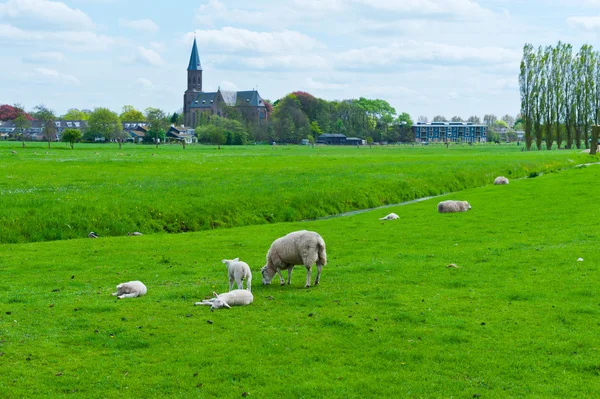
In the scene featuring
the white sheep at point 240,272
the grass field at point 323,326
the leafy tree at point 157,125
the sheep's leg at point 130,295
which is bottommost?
the grass field at point 323,326

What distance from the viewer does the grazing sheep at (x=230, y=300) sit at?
45.9 feet

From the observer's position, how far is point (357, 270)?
717 inches

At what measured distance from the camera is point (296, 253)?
1591cm

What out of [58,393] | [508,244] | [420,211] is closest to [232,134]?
[420,211]

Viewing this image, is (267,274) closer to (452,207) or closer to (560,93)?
(452,207)

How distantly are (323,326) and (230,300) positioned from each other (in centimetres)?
252

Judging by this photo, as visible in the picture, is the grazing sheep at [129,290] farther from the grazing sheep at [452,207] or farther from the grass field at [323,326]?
the grazing sheep at [452,207]

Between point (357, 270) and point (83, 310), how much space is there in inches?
309

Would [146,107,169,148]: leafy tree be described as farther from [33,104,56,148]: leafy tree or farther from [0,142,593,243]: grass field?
[0,142,593,243]: grass field

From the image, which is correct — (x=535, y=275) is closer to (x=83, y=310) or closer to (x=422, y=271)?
(x=422, y=271)

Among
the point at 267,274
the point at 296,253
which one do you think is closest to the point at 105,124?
the point at 267,274

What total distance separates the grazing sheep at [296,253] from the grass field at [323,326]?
1.94ft

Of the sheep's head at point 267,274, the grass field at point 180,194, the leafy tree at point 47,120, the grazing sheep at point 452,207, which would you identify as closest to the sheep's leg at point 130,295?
the sheep's head at point 267,274

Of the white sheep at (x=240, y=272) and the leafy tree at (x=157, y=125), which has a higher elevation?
the leafy tree at (x=157, y=125)
